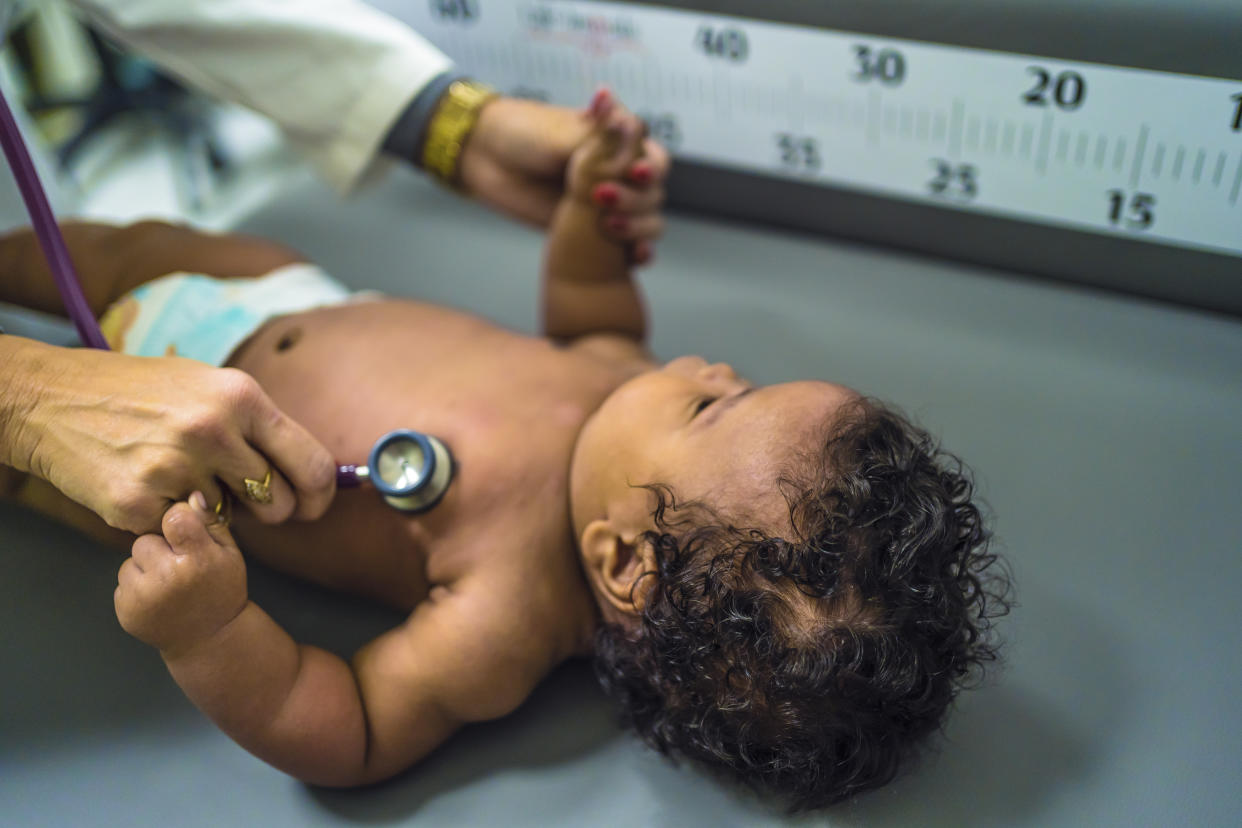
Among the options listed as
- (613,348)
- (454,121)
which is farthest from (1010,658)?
(454,121)

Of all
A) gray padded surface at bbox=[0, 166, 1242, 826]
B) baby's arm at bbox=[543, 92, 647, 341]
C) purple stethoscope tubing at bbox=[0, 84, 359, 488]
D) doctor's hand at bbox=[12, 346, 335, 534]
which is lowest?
gray padded surface at bbox=[0, 166, 1242, 826]

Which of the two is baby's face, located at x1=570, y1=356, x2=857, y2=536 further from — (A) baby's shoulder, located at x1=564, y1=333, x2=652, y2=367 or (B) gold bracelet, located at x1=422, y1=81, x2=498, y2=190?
(B) gold bracelet, located at x1=422, y1=81, x2=498, y2=190

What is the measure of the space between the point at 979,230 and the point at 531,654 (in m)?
0.77

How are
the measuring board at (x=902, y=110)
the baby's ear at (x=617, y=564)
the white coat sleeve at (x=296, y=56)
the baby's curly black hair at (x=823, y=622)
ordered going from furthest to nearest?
the white coat sleeve at (x=296, y=56), the measuring board at (x=902, y=110), the baby's ear at (x=617, y=564), the baby's curly black hair at (x=823, y=622)

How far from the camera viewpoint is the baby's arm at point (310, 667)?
2.47 feet

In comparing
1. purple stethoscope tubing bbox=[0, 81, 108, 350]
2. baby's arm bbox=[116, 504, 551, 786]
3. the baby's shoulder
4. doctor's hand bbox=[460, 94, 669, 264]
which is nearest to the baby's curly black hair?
baby's arm bbox=[116, 504, 551, 786]

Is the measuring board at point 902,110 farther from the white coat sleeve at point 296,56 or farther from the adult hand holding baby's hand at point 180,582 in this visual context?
the adult hand holding baby's hand at point 180,582

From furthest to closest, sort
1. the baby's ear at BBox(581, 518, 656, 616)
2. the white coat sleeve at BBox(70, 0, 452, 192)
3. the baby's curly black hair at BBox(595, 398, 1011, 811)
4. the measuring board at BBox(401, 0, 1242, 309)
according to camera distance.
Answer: the white coat sleeve at BBox(70, 0, 452, 192)
the measuring board at BBox(401, 0, 1242, 309)
the baby's ear at BBox(581, 518, 656, 616)
the baby's curly black hair at BBox(595, 398, 1011, 811)

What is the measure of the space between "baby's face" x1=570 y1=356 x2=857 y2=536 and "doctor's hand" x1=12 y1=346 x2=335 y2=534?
237 millimetres

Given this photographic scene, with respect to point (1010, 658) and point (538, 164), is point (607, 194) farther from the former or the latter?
point (1010, 658)

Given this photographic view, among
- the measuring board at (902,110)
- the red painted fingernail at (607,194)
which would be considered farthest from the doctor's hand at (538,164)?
the measuring board at (902,110)

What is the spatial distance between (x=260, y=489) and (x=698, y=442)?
0.35m

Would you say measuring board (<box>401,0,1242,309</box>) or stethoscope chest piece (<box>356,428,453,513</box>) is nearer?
stethoscope chest piece (<box>356,428,453,513</box>)

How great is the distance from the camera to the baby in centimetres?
75
